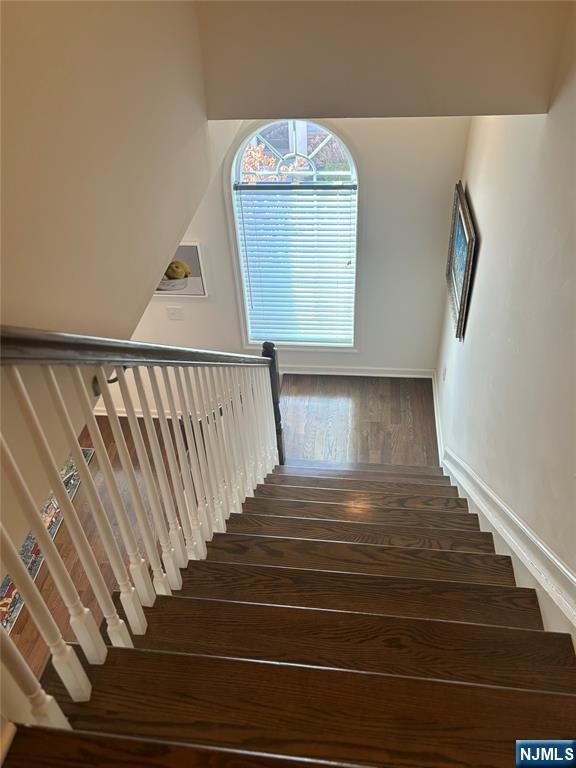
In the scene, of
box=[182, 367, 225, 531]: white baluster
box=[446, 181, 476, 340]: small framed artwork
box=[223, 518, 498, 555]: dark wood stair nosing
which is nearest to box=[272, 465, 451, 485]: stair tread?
box=[446, 181, 476, 340]: small framed artwork

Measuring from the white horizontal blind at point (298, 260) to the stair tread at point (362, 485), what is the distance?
2141 millimetres

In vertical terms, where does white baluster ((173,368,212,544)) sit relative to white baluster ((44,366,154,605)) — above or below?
below

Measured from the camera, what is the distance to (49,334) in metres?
1.04

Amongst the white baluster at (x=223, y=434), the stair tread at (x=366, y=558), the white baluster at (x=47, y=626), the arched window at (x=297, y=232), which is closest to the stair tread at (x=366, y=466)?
the arched window at (x=297, y=232)

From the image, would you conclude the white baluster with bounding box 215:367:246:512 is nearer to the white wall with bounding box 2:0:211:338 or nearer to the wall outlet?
the white wall with bounding box 2:0:211:338

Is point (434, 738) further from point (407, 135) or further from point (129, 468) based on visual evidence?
point (407, 135)

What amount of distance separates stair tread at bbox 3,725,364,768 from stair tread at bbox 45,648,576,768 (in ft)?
0.60

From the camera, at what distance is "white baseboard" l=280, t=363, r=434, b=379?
18.5 ft

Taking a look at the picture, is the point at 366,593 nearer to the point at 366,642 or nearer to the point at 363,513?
the point at 366,642

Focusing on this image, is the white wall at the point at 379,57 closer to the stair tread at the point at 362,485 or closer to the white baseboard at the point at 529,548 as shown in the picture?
the white baseboard at the point at 529,548

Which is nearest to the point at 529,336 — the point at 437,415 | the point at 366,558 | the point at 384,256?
the point at 366,558

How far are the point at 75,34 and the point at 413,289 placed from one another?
3939mm

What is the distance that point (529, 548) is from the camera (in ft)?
6.84

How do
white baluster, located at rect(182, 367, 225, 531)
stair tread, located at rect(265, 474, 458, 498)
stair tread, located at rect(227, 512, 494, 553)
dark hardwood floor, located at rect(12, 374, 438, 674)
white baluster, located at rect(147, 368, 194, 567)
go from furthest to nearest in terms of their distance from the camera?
dark hardwood floor, located at rect(12, 374, 438, 674) → stair tread, located at rect(265, 474, 458, 498) → stair tread, located at rect(227, 512, 494, 553) → white baluster, located at rect(182, 367, 225, 531) → white baluster, located at rect(147, 368, 194, 567)
